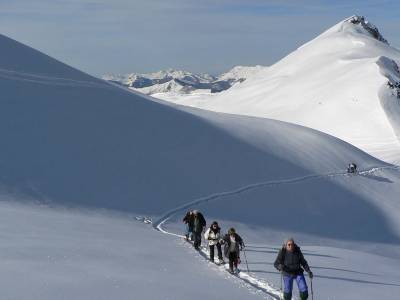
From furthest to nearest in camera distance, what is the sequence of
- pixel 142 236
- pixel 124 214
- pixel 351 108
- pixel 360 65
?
1. pixel 360 65
2. pixel 351 108
3. pixel 124 214
4. pixel 142 236

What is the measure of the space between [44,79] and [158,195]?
17.6 metres

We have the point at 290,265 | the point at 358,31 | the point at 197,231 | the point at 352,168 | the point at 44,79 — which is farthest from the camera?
the point at 358,31

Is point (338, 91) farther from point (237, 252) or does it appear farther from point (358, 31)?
point (237, 252)

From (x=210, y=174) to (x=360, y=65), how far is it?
113 meters

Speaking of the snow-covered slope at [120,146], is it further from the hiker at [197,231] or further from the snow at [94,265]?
the hiker at [197,231]

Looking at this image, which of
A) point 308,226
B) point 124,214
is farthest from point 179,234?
point 308,226

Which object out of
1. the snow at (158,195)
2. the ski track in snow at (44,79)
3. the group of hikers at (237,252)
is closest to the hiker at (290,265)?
the group of hikers at (237,252)

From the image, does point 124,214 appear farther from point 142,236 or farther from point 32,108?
point 32,108

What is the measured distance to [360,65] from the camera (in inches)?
5758

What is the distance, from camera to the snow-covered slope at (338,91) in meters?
108

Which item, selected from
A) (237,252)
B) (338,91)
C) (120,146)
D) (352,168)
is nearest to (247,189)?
(120,146)

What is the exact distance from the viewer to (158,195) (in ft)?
116

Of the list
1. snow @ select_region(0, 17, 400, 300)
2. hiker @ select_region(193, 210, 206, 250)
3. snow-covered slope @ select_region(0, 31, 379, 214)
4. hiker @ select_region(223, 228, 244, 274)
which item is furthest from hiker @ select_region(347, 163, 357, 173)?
hiker @ select_region(223, 228, 244, 274)

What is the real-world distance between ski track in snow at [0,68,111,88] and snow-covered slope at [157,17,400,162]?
137 ft
